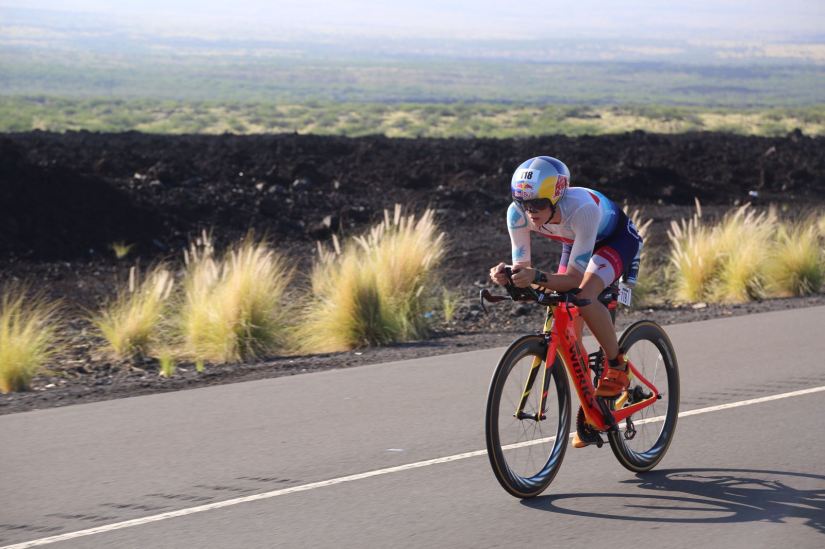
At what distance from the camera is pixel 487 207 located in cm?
2322

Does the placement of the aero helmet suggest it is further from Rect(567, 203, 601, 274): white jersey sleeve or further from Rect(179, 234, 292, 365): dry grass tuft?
Rect(179, 234, 292, 365): dry grass tuft

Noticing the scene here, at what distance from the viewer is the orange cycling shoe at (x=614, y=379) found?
6.65 metres

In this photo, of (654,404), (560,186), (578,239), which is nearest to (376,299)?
(654,404)

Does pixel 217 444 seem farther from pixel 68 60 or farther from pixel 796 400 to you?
pixel 68 60

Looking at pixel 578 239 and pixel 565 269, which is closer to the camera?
pixel 578 239

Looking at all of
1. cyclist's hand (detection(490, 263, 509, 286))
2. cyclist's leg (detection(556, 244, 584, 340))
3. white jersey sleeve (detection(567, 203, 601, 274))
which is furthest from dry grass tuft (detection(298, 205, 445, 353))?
cyclist's hand (detection(490, 263, 509, 286))

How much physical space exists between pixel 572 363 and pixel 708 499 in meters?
1.04

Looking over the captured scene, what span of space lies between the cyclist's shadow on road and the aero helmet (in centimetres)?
163

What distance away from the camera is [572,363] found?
6457mm

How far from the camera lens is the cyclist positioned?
6180mm

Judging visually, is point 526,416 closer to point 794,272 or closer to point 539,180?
point 539,180

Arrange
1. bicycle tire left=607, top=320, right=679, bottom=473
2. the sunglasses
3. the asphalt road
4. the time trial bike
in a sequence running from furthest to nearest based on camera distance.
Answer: bicycle tire left=607, top=320, right=679, bottom=473
the sunglasses
the time trial bike
the asphalt road

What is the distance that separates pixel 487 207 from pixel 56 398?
577 inches

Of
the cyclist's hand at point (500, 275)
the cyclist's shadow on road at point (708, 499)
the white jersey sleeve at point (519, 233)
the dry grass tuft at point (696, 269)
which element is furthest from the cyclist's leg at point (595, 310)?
the dry grass tuft at point (696, 269)
